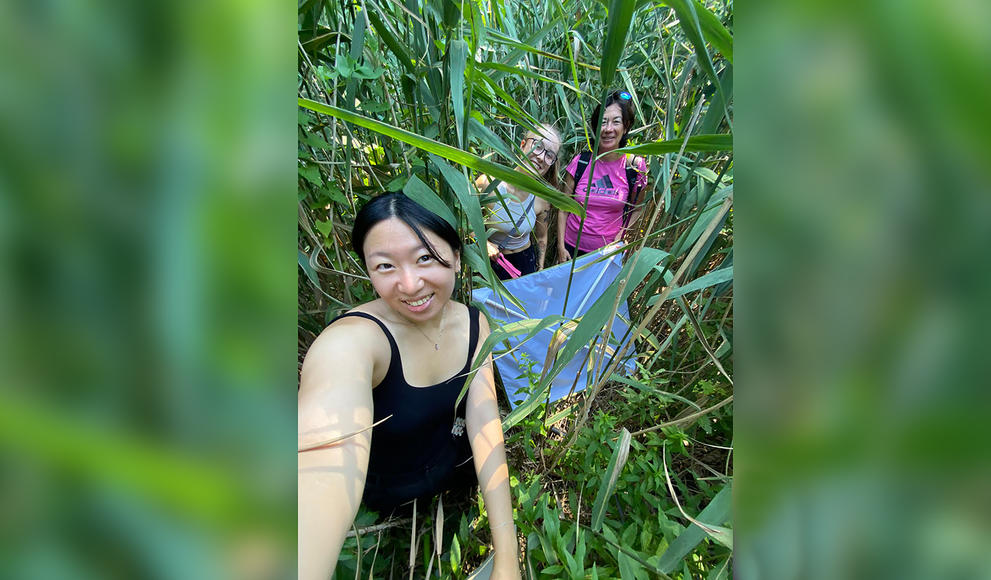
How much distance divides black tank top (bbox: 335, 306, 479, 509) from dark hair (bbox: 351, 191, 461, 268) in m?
0.14

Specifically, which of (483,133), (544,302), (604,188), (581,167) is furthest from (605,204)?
→ (483,133)

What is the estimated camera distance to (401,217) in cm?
70

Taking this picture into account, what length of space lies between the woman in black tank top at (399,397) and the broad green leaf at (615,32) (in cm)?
31

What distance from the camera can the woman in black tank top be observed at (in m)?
0.48

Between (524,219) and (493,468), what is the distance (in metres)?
0.76

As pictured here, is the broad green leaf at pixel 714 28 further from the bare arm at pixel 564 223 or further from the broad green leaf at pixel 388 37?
the bare arm at pixel 564 223

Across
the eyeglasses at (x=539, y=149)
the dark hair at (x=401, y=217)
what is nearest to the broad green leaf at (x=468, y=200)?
the dark hair at (x=401, y=217)

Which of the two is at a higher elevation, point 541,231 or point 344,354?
Result: point 541,231

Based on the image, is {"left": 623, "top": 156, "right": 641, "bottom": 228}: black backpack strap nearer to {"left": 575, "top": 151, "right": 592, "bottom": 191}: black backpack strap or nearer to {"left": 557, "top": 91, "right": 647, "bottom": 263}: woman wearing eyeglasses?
{"left": 557, "top": 91, "right": 647, "bottom": 263}: woman wearing eyeglasses
